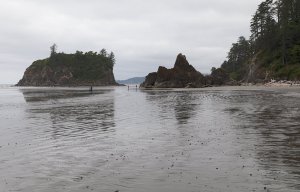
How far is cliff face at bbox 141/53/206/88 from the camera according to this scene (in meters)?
130

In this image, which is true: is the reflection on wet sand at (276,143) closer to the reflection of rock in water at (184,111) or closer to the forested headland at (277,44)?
the reflection of rock in water at (184,111)

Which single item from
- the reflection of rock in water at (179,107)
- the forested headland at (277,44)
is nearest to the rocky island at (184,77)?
the forested headland at (277,44)

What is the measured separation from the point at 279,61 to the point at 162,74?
4429 centimetres

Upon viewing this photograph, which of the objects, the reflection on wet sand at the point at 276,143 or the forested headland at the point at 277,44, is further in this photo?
the forested headland at the point at 277,44

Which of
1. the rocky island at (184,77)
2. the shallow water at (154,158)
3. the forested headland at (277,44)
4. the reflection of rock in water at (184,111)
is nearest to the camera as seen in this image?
A: the shallow water at (154,158)

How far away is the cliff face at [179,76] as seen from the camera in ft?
426

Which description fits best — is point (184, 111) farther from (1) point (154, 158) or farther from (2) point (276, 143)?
(1) point (154, 158)

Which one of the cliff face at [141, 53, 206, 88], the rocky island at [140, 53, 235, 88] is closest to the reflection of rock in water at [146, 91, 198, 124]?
the cliff face at [141, 53, 206, 88]

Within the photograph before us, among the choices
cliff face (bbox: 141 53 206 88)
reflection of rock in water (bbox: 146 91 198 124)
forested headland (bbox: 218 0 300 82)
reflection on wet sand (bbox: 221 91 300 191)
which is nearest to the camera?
reflection on wet sand (bbox: 221 91 300 191)

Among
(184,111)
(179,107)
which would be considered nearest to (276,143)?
(184,111)

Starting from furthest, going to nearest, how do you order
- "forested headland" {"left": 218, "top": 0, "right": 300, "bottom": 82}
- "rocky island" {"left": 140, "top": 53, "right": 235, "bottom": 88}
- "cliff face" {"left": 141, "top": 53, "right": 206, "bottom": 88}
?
"cliff face" {"left": 141, "top": 53, "right": 206, "bottom": 88}, "rocky island" {"left": 140, "top": 53, "right": 235, "bottom": 88}, "forested headland" {"left": 218, "top": 0, "right": 300, "bottom": 82}

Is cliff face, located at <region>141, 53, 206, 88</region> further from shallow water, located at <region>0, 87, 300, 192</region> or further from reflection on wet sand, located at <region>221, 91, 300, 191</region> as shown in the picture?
shallow water, located at <region>0, 87, 300, 192</region>

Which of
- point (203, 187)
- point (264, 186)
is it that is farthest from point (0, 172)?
point (264, 186)

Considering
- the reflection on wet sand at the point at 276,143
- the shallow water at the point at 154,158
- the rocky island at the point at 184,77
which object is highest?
the rocky island at the point at 184,77
